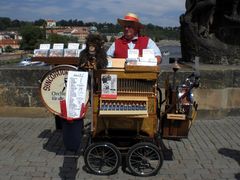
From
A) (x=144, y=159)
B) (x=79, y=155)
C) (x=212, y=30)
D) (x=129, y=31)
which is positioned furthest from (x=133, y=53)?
(x=212, y=30)

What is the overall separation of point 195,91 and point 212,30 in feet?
5.34

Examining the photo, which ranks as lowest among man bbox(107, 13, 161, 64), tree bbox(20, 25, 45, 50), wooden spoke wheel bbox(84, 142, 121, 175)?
tree bbox(20, 25, 45, 50)

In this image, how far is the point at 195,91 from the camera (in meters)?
7.61

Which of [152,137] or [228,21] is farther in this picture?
[228,21]

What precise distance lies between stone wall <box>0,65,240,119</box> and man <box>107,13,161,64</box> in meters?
2.22

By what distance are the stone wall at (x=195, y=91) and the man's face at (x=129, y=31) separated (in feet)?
7.58

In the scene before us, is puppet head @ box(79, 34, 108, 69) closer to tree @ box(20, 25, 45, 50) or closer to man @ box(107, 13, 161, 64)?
man @ box(107, 13, 161, 64)

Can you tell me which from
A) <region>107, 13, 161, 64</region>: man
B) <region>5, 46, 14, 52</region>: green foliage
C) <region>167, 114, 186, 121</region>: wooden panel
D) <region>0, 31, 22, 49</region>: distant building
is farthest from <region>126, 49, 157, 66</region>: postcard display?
<region>0, 31, 22, 49</region>: distant building

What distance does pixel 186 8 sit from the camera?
29.1ft

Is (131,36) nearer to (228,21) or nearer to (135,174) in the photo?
(135,174)

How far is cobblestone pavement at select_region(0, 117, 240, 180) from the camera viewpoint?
4.98 metres

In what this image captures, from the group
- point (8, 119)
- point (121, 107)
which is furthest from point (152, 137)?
point (8, 119)

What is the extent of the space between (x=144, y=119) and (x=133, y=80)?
1.54ft

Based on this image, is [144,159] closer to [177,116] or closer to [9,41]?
[177,116]
